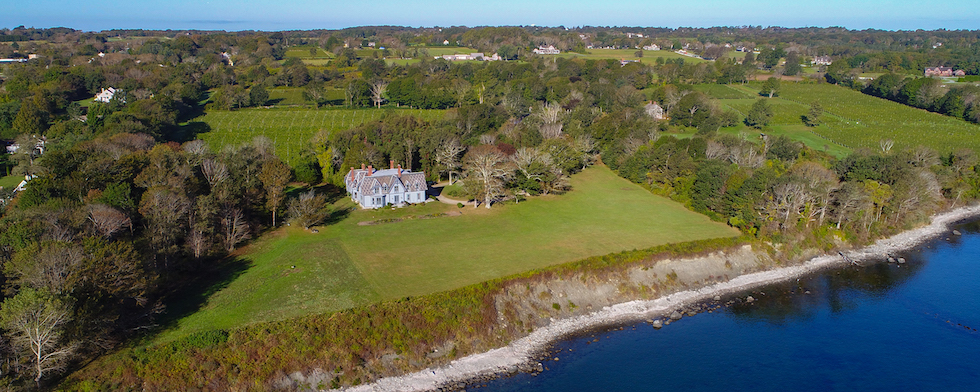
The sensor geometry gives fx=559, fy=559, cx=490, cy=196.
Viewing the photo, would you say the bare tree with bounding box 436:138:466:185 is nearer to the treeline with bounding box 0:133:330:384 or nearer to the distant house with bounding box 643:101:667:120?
the treeline with bounding box 0:133:330:384

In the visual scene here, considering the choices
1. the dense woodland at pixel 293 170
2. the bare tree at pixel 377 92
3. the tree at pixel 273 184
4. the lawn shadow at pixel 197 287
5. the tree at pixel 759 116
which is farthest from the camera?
the bare tree at pixel 377 92

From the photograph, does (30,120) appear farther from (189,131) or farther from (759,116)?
(759,116)

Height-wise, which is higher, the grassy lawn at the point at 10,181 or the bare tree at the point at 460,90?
the bare tree at the point at 460,90

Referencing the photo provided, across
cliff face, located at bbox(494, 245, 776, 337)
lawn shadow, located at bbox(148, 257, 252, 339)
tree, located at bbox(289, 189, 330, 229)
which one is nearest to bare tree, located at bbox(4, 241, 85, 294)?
lawn shadow, located at bbox(148, 257, 252, 339)

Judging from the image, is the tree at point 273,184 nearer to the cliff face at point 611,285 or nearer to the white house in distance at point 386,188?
the white house in distance at point 386,188

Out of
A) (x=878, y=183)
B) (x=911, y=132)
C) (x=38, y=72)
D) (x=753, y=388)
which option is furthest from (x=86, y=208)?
(x=911, y=132)

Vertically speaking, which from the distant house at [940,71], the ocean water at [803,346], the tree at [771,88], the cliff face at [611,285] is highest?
the distant house at [940,71]

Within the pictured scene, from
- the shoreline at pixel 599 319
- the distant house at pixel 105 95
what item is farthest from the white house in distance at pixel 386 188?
the distant house at pixel 105 95

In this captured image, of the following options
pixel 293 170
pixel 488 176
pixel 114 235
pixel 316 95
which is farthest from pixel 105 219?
pixel 316 95
